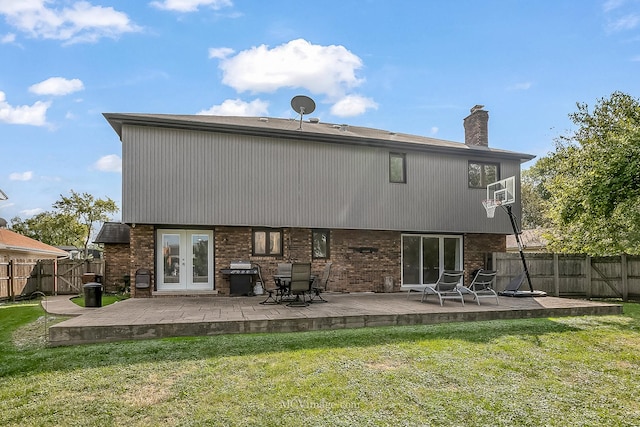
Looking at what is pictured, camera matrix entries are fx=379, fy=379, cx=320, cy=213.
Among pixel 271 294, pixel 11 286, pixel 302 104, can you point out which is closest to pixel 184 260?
pixel 271 294

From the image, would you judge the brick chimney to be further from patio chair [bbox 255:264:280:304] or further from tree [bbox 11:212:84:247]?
tree [bbox 11:212:84:247]

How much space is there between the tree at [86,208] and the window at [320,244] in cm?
2923

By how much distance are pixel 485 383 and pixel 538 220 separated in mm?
37441

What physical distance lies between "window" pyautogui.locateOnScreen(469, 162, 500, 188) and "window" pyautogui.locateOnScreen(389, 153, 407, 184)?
105 inches

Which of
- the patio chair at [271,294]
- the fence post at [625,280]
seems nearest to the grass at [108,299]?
the patio chair at [271,294]

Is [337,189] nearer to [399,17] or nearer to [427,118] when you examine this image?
[399,17]

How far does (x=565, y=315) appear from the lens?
9.13 meters

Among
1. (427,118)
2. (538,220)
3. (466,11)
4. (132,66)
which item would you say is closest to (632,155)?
(466,11)

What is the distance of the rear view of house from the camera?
10.8m

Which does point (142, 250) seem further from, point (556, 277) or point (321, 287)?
point (556, 277)

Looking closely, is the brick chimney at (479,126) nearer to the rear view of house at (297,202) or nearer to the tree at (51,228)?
the rear view of house at (297,202)

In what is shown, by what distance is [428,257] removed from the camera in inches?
542

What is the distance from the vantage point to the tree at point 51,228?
35.0 meters

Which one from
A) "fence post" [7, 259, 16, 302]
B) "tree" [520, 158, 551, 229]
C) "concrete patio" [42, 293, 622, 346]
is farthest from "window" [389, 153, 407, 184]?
"tree" [520, 158, 551, 229]
